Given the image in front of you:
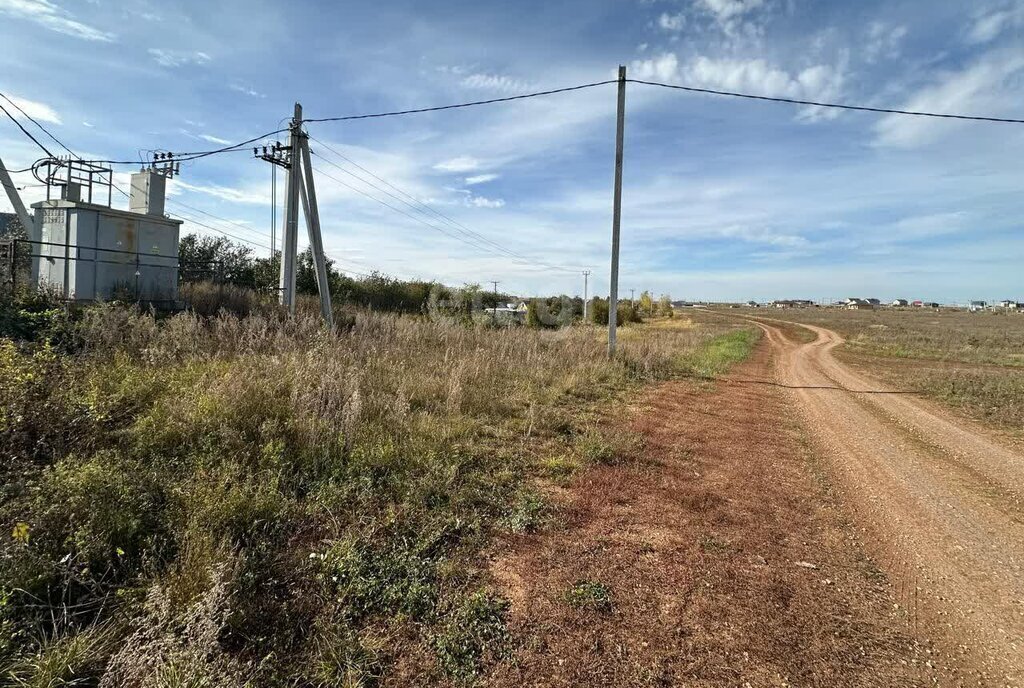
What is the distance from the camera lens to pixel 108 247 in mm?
17703

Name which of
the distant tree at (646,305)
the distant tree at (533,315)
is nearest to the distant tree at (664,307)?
the distant tree at (646,305)

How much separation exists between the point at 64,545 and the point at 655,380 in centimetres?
1243

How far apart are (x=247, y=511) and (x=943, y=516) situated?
636 cm

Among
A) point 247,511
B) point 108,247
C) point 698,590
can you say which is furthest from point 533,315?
point 698,590

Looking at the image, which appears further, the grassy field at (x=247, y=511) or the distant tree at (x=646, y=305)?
the distant tree at (x=646, y=305)

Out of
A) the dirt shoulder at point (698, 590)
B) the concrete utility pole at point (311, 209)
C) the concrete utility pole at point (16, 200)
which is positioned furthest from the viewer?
the concrete utility pole at point (16, 200)

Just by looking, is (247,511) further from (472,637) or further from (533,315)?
(533,315)

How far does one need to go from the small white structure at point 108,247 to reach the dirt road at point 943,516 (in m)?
20.2

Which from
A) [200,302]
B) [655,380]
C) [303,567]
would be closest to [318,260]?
[200,302]

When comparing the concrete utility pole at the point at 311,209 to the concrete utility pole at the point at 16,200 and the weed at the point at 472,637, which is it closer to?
the concrete utility pole at the point at 16,200

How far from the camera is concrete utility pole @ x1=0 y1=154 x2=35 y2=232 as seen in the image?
1856 cm

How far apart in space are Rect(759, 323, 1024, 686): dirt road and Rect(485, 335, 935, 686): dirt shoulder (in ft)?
0.93

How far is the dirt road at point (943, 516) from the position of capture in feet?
10.4

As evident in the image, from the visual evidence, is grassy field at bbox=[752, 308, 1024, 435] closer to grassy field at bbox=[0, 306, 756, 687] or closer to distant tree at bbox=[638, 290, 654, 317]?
grassy field at bbox=[0, 306, 756, 687]
